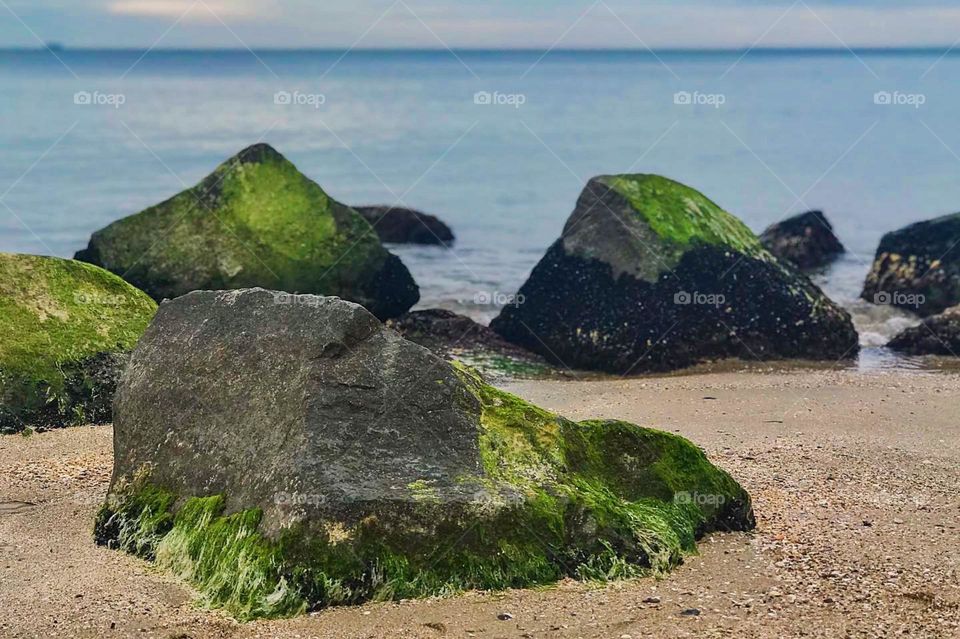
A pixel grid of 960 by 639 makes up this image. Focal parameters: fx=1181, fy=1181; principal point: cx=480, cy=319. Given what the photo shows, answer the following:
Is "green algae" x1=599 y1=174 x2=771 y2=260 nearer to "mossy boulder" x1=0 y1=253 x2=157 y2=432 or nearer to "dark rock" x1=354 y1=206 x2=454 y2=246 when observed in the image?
"mossy boulder" x1=0 y1=253 x2=157 y2=432

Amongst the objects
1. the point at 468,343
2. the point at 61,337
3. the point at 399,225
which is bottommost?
the point at 61,337

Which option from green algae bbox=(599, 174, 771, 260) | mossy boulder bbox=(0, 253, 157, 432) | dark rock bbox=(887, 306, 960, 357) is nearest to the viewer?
mossy boulder bbox=(0, 253, 157, 432)

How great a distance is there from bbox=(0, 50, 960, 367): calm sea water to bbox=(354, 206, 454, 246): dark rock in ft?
1.97

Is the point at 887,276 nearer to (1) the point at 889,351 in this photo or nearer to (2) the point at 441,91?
(1) the point at 889,351

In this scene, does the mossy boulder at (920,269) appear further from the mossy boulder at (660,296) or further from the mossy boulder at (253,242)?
the mossy boulder at (253,242)

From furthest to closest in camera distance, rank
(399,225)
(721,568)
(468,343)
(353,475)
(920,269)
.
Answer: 1. (399,225)
2. (920,269)
3. (468,343)
4. (721,568)
5. (353,475)

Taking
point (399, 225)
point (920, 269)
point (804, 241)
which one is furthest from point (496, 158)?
point (920, 269)

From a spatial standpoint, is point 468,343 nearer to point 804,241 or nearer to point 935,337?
point 935,337

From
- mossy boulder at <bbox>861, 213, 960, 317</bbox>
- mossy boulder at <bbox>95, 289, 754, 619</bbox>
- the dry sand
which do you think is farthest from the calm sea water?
mossy boulder at <bbox>95, 289, 754, 619</bbox>

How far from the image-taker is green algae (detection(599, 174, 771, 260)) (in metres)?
13.4

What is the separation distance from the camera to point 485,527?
5887 millimetres

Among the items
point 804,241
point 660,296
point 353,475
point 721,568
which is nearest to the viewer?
point 353,475

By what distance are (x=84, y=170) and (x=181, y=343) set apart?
1309 inches

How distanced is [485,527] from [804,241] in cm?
1579
